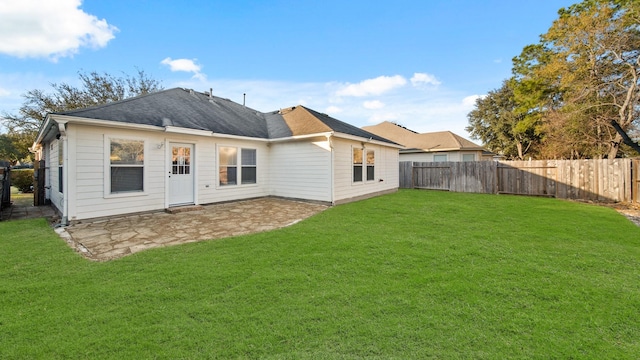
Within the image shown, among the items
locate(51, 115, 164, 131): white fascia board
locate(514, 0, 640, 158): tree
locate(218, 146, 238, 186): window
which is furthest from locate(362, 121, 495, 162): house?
locate(51, 115, 164, 131): white fascia board

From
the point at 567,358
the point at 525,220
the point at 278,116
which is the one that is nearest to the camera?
the point at 567,358

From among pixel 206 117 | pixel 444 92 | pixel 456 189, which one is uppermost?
pixel 444 92

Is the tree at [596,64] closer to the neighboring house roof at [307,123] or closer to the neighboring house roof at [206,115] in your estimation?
the neighboring house roof at [307,123]

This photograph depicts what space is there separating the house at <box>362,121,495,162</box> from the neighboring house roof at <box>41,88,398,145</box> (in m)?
10.0

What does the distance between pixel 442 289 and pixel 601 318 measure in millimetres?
1333

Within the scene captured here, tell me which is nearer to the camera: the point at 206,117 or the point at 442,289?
the point at 442,289

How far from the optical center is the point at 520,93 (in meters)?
18.2

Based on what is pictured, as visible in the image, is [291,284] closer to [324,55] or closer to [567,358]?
[567,358]

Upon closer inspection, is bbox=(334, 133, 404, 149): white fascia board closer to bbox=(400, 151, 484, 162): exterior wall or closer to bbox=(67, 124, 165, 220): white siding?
bbox=(67, 124, 165, 220): white siding

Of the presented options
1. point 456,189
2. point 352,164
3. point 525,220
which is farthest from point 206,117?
point 456,189

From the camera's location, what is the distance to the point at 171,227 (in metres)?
5.98

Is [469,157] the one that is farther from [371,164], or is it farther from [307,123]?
[307,123]

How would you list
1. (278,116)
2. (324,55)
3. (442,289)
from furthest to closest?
1. (324,55)
2. (278,116)
3. (442,289)

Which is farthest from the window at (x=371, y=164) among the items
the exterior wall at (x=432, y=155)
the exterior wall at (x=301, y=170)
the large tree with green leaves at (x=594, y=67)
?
the exterior wall at (x=432, y=155)
